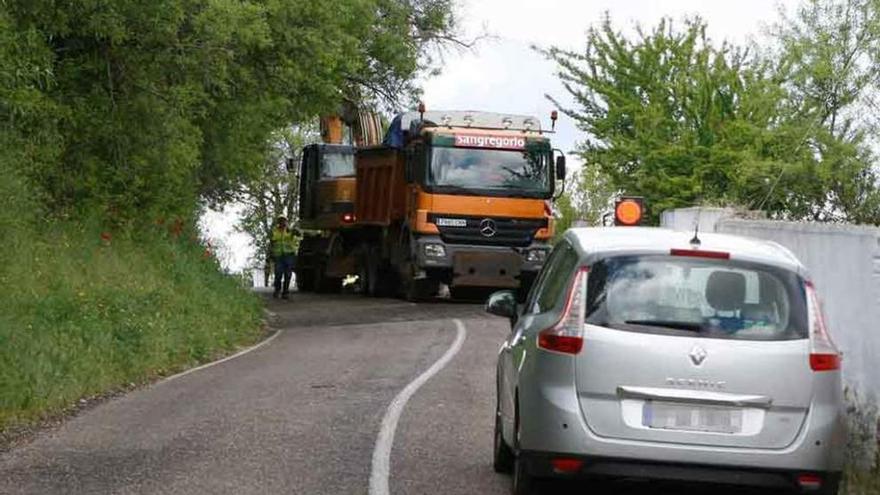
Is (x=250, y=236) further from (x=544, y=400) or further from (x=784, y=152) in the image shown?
(x=544, y=400)

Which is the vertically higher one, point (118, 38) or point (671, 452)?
point (118, 38)

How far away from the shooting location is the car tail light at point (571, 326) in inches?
356

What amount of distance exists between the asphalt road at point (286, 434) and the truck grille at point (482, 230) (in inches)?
394

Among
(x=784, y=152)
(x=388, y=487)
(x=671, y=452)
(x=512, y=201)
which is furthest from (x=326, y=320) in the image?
(x=671, y=452)

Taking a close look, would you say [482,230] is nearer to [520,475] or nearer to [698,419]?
[520,475]

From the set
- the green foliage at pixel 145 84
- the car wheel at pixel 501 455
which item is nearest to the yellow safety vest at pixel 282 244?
the green foliage at pixel 145 84

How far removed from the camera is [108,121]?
2338cm

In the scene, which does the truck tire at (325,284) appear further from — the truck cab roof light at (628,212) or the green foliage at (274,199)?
the green foliage at (274,199)

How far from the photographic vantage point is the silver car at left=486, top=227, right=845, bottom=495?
8.89m

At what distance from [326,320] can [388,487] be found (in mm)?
18358

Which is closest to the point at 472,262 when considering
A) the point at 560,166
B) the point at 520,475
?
the point at 560,166

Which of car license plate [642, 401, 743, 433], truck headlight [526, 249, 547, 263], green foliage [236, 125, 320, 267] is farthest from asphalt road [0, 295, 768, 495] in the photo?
green foliage [236, 125, 320, 267]

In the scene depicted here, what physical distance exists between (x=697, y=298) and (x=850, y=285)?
387 centimetres

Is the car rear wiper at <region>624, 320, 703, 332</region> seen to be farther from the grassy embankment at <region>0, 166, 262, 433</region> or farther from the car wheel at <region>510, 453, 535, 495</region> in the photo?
the grassy embankment at <region>0, 166, 262, 433</region>
